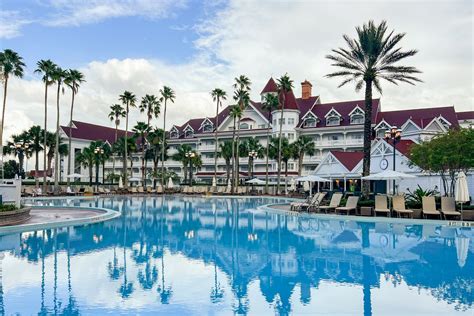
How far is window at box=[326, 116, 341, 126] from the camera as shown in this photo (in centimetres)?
6644

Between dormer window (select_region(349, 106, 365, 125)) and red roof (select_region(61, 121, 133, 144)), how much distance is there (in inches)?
1942

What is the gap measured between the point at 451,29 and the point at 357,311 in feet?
70.7

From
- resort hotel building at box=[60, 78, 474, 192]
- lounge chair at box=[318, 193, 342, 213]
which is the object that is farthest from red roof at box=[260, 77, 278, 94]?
lounge chair at box=[318, 193, 342, 213]

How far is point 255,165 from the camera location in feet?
243

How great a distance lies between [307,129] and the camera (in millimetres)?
68625

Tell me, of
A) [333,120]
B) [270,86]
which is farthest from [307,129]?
[270,86]

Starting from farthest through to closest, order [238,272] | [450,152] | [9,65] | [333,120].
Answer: [333,120], [9,65], [450,152], [238,272]

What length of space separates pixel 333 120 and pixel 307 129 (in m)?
4.19

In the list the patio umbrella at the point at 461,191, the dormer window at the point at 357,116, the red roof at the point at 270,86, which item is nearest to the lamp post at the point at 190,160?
the red roof at the point at 270,86

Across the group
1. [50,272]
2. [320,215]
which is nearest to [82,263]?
[50,272]

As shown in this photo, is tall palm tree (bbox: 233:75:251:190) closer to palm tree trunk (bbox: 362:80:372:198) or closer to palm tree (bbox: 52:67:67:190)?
palm tree (bbox: 52:67:67:190)

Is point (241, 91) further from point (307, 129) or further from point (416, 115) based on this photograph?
point (416, 115)

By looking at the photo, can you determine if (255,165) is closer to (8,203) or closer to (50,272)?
(8,203)

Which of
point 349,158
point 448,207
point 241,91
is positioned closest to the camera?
point 448,207
